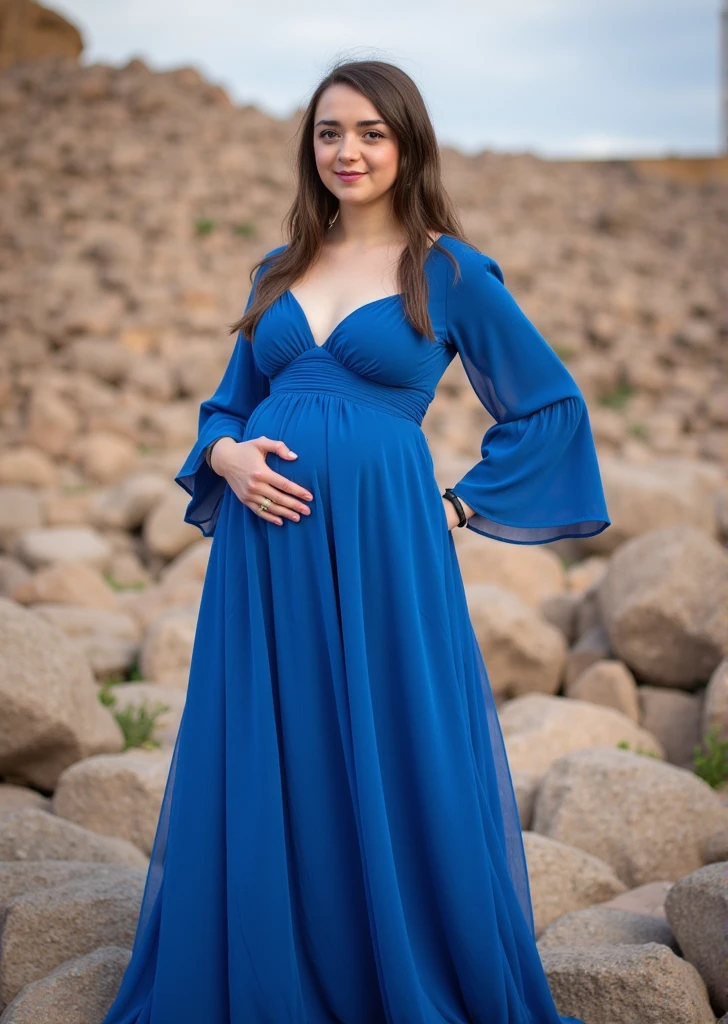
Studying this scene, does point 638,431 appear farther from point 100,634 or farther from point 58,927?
point 58,927

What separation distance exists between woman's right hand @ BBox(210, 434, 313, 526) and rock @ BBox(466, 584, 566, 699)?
299 centimetres

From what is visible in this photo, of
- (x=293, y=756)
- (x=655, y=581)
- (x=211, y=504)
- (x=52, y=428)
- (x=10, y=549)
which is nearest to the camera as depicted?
(x=293, y=756)

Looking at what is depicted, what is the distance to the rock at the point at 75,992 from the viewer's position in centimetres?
262

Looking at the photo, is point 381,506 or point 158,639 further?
point 158,639

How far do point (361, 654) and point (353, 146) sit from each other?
116 centimetres

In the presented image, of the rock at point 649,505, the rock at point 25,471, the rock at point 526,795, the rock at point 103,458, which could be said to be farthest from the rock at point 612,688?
the rock at point 25,471

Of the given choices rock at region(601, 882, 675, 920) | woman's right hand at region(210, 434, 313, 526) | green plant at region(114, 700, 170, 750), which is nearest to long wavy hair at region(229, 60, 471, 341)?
woman's right hand at region(210, 434, 313, 526)

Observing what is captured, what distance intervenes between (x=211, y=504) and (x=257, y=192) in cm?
1258

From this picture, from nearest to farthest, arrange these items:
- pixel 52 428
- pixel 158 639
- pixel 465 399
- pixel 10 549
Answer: pixel 158 639 < pixel 10 549 < pixel 52 428 < pixel 465 399

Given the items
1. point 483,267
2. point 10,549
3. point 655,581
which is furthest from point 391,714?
point 10,549

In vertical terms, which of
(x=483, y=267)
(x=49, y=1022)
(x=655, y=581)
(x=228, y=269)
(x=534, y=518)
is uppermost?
(x=228, y=269)

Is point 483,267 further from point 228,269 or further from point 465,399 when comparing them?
point 228,269

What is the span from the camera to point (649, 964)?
8.87 ft

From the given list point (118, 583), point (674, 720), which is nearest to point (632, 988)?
point (674, 720)
